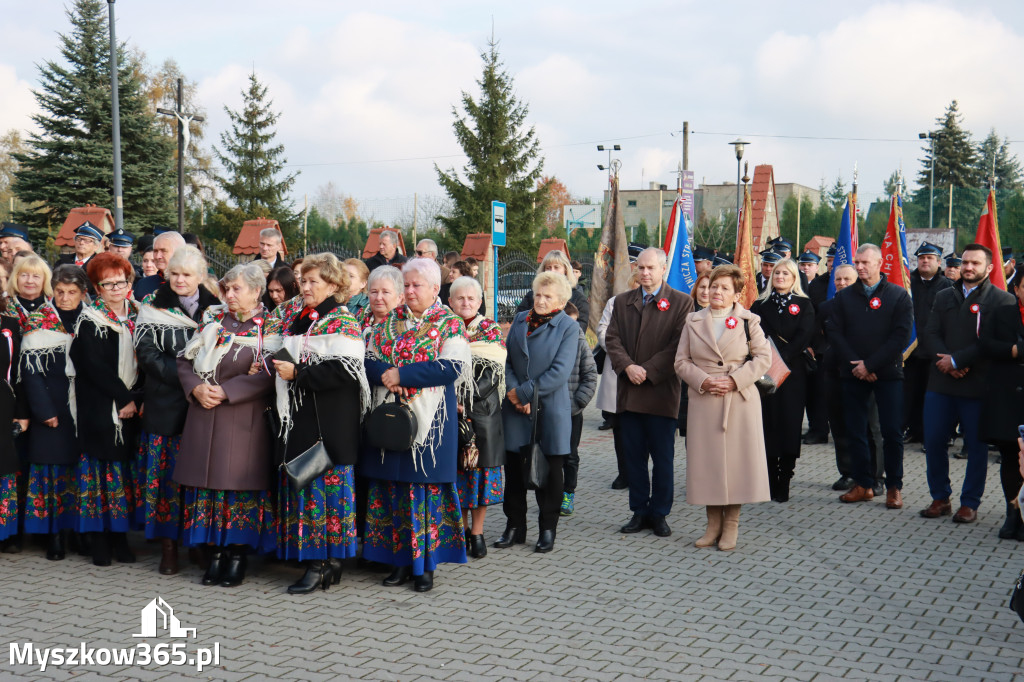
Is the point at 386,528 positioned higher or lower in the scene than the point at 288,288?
lower

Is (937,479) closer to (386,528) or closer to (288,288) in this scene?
(386,528)

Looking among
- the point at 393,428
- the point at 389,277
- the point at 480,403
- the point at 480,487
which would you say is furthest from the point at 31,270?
the point at 480,487

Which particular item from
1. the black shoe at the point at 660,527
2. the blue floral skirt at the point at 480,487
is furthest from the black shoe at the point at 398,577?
the black shoe at the point at 660,527

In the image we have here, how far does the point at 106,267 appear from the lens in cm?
630

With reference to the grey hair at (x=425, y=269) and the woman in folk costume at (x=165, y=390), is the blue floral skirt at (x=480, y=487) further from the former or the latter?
the woman in folk costume at (x=165, y=390)

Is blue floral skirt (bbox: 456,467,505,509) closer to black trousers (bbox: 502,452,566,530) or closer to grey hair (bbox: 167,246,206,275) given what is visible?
black trousers (bbox: 502,452,566,530)

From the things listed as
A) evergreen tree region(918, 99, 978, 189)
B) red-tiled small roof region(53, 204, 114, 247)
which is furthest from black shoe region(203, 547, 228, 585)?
evergreen tree region(918, 99, 978, 189)

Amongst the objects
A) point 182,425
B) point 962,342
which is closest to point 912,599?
point 962,342

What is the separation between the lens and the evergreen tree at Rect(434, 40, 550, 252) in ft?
128

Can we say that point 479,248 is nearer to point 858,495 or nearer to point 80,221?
point 80,221

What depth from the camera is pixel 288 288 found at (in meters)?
7.22

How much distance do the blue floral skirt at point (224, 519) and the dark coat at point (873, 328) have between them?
4.90 metres

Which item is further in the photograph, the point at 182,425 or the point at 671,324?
the point at 671,324

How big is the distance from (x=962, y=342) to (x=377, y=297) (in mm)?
4760
